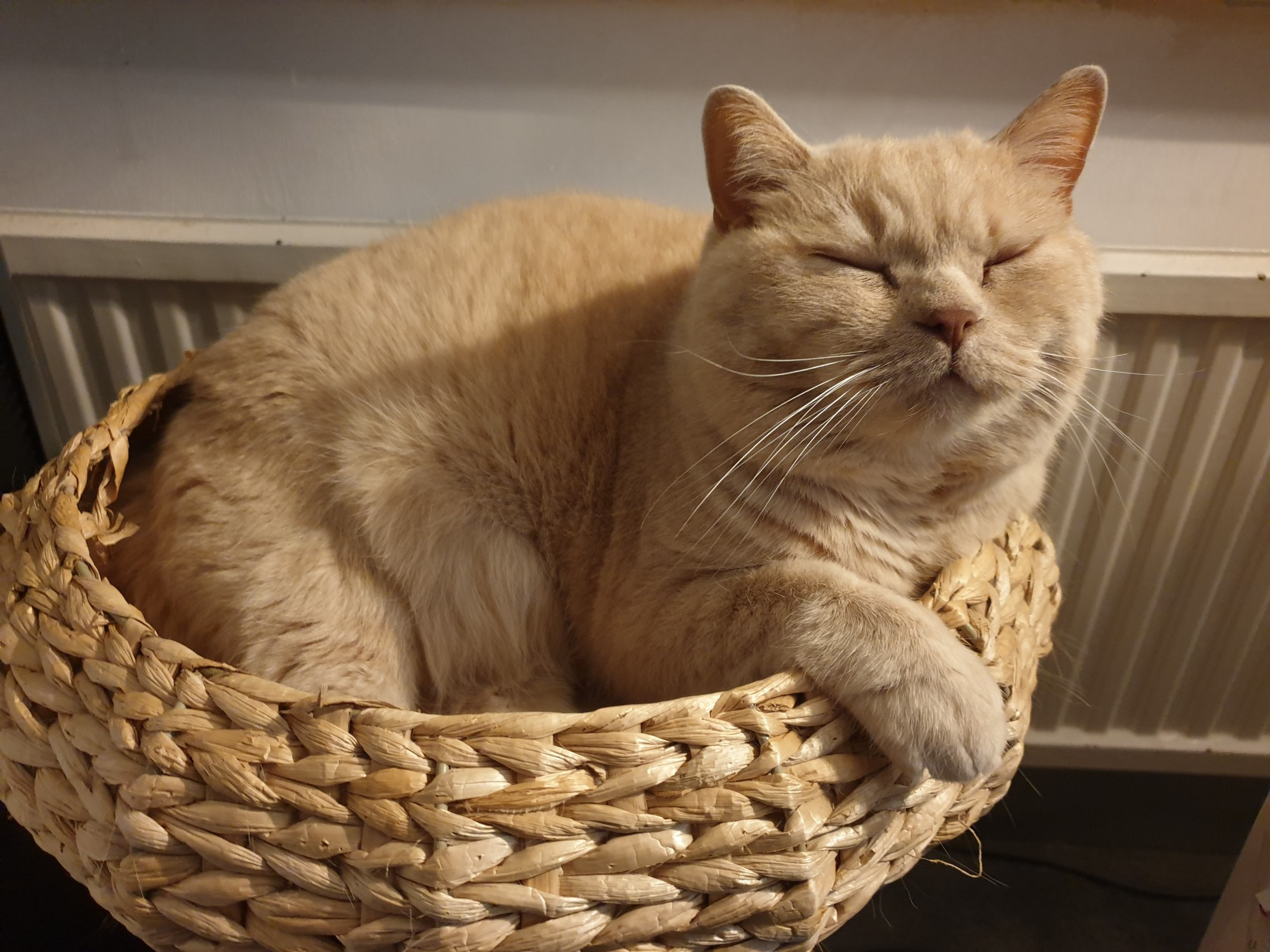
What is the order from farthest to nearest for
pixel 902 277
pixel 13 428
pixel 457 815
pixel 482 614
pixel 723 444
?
1. pixel 13 428
2. pixel 482 614
3. pixel 723 444
4. pixel 902 277
5. pixel 457 815

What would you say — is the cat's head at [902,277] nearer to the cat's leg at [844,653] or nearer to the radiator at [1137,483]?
the cat's leg at [844,653]

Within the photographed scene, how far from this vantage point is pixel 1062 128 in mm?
945

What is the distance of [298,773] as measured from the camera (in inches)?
28.9

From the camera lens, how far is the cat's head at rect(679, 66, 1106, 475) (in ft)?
2.69

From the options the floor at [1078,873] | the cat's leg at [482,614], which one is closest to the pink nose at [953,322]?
the cat's leg at [482,614]

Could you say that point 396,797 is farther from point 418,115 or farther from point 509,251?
point 418,115

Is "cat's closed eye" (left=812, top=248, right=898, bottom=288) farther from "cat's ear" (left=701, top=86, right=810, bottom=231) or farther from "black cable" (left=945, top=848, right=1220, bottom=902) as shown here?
"black cable" (left=945, top=848, right=1220, bottom=902)

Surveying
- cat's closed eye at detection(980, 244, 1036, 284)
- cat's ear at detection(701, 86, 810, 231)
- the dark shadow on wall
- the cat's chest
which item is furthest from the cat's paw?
the dark shadow on wall

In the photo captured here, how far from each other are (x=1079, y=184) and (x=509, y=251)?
0.99m

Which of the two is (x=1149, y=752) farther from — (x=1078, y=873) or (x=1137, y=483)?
(x=1137, y=483)

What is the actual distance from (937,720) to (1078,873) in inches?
50.1

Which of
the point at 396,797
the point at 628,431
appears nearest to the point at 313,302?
the point at 628,431

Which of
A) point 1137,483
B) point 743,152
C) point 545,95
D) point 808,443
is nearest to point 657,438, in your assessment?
point 808,443

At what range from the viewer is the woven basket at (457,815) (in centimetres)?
71
